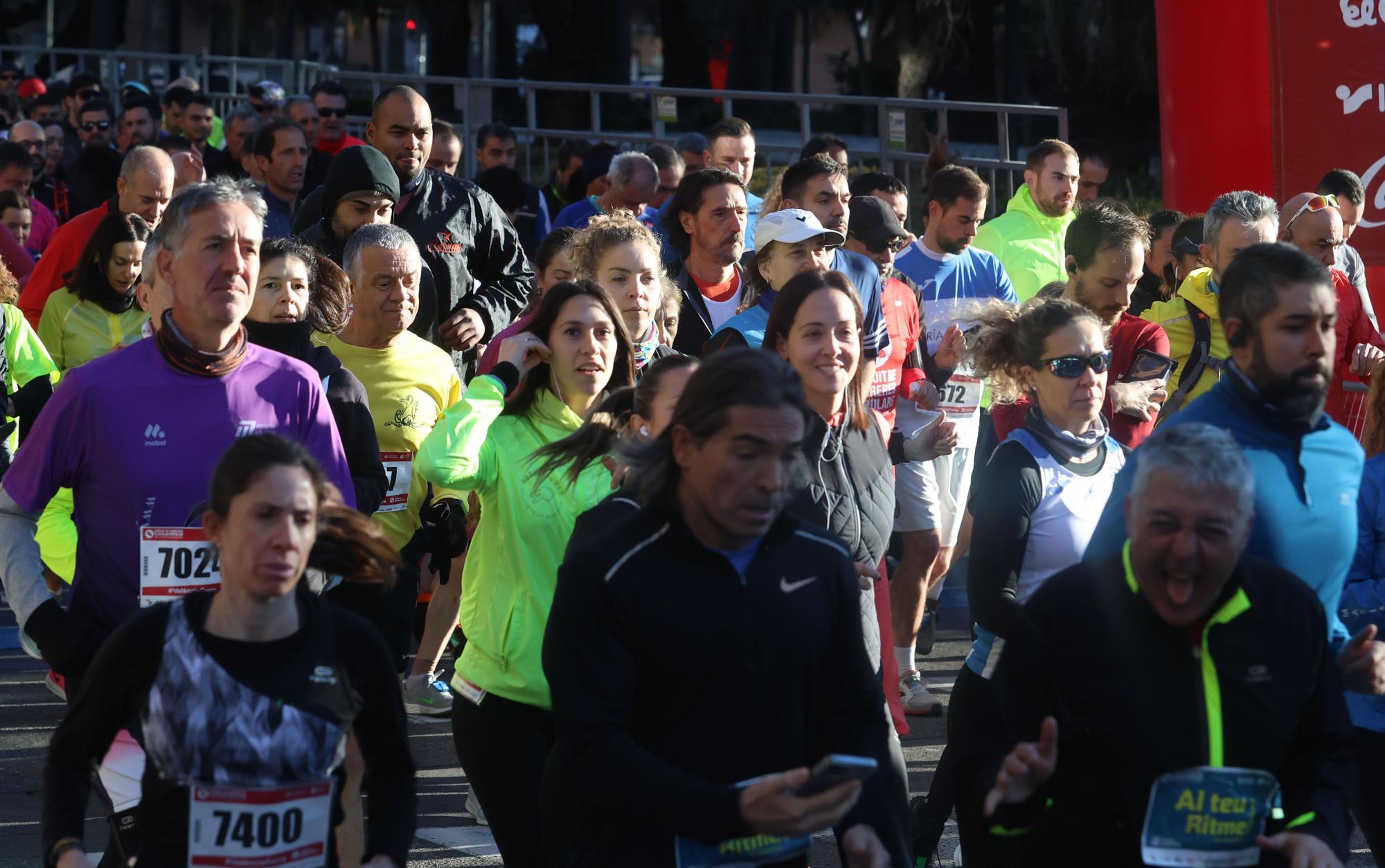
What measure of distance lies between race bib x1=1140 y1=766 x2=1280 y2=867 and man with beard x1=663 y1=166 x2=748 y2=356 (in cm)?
402

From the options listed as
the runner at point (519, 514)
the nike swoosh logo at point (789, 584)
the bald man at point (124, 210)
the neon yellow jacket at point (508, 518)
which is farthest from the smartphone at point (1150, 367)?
the bald man at point (124, 210)

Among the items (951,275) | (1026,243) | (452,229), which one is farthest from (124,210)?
(1026,243)

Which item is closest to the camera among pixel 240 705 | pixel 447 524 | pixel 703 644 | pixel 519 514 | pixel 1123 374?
pixel 703 644

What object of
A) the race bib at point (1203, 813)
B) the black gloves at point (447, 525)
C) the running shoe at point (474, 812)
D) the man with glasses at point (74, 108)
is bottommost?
the running shoe at point (474, 812)

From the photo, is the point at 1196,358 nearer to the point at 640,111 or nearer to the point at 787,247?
the point at 787,247

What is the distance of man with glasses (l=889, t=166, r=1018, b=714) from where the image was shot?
309 inches

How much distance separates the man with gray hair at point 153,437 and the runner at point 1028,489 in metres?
1.74

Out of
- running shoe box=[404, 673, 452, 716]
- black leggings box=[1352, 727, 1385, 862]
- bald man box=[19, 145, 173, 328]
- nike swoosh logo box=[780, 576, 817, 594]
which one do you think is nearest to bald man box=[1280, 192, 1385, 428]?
black leggings box=[1352, 727, 1385, 862]

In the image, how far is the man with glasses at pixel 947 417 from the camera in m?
7.86

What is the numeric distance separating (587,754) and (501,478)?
5.40 ft

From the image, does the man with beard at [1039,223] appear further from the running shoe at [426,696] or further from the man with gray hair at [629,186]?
the running shoe at [426,696]

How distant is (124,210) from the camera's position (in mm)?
8703

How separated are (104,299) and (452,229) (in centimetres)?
148

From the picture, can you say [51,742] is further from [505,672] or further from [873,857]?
[873,857]
